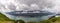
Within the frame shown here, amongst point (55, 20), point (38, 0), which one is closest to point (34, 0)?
point (38, 0)

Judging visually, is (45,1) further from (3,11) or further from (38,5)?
(3,11)

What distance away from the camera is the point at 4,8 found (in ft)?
4.21

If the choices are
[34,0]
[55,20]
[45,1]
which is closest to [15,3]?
[34,0]

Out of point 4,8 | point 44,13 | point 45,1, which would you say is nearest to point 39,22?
point 44,13

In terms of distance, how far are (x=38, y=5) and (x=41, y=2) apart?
40 millimetres

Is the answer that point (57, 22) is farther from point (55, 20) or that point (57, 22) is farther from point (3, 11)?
point (3, 11)

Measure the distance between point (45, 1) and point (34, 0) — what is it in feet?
0.35

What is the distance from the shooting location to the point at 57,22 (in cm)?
126

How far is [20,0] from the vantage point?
1.28m

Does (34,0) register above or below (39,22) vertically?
above

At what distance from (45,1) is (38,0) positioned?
0.22 feet

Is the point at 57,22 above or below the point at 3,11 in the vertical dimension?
below

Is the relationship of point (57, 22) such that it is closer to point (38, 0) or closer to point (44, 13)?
point (44, 13)

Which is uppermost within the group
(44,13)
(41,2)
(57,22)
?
(41,2)
